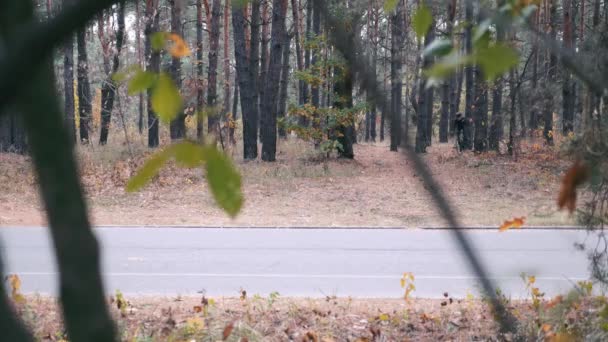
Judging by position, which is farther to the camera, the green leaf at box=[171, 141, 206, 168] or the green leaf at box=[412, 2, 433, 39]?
the green leaf at box=[412, 2, 433, 39]

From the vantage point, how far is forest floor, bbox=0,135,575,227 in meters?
15.3

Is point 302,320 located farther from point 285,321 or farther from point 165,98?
point 165,98

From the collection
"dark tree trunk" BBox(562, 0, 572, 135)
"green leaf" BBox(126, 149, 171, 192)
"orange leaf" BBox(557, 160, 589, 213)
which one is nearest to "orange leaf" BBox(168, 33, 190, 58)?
"green leaf" BBox(126, 149, 171, 192)

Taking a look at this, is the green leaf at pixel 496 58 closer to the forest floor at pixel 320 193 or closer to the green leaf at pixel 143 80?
the green leaf at pixel 143 80

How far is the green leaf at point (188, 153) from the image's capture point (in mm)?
1220

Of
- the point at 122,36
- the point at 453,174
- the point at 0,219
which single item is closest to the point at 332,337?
the point at 0,219

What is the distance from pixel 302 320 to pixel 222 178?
18.4 feet

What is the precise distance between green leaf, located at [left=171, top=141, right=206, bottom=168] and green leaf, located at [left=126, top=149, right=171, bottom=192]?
0.02 meters

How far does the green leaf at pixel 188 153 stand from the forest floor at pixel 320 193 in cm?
1186

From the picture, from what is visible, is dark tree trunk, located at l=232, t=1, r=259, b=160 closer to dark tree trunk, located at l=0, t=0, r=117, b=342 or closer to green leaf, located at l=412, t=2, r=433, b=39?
green leaf, located at l=412, t=2, r=433, b=39

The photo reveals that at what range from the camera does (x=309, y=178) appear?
20703 millimetres

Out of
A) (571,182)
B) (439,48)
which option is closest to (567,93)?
(439,48)

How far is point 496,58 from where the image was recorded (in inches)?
Result: 48.6

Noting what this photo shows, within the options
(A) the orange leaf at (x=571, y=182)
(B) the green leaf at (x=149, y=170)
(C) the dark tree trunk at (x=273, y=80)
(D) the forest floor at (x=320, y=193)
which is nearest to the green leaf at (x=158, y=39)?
(B) the green leaf at (x=149, y=170)
